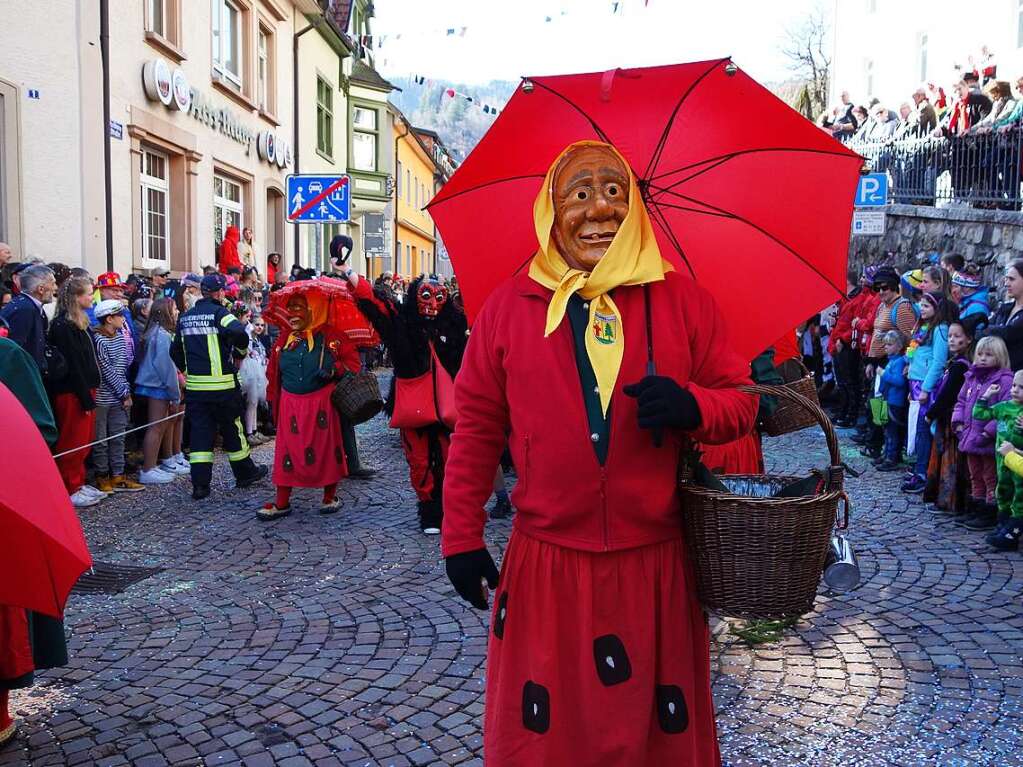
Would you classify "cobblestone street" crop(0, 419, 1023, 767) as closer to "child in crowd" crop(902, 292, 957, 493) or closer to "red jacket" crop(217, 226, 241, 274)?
"child in crowd" crop(902, 292, 957, 493)

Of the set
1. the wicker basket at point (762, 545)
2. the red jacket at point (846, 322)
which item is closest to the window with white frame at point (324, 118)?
the red jacket at point (846, 322)

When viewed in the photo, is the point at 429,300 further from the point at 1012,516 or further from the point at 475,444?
the point at 475,444

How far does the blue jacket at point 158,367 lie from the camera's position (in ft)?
29.6

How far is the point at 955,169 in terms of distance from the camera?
14.2 meters

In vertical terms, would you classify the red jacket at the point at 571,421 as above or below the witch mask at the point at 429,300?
below

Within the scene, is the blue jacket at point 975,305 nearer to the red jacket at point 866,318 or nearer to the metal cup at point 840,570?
the red jacket at point 866,318

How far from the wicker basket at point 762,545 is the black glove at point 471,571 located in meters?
0.54

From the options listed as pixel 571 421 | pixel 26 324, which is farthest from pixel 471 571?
pixel 26 324

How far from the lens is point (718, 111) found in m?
3.16

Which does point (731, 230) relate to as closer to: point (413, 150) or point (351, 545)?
point (351, 545)

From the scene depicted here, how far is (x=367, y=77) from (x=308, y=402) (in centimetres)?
2754

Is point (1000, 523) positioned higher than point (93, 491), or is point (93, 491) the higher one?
point (1000, 523)

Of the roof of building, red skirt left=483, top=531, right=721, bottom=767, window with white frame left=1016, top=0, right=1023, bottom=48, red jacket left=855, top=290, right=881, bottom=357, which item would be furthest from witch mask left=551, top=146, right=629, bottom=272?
the roof of building

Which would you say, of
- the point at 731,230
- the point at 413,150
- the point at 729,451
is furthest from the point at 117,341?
the point at 413,150
